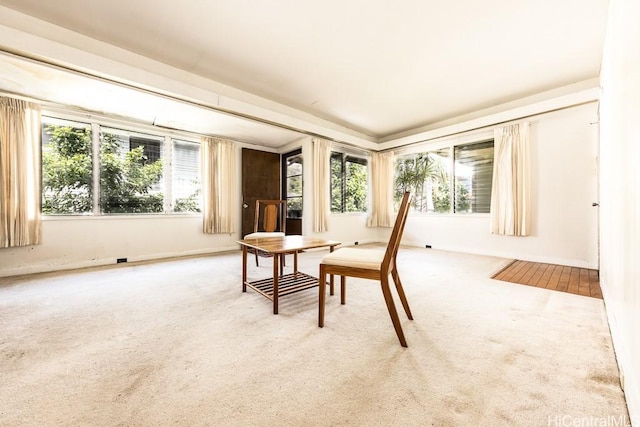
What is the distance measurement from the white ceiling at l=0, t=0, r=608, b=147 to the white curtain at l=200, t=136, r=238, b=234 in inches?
58.8

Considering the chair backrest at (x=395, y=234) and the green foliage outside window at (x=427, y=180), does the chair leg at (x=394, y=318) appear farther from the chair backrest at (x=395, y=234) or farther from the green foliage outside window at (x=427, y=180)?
the green foliage outside window at (x=427, y=180)

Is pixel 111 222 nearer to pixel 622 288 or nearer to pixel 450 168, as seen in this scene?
pixel 622 288

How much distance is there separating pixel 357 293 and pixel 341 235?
121 inches

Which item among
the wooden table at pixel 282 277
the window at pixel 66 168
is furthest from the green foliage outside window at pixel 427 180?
the window at pixel 66 168

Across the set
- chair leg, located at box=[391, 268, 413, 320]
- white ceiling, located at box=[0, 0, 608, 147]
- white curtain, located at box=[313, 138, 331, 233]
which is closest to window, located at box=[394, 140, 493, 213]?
white ceiling, located at box=[0, 0, 608, 147]

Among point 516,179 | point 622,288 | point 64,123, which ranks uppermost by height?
point 64,123

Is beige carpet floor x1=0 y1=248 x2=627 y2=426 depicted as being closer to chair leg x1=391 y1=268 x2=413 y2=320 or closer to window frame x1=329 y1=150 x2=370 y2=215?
chair leg x1=391 y1=268 x2=413 y2=320

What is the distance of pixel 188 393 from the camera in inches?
43.4

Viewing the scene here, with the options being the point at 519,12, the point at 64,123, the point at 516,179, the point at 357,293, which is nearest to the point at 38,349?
the point at 357,293

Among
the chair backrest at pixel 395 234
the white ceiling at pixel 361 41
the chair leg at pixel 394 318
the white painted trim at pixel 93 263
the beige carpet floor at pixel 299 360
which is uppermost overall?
the white ceiling at pixel 361 41

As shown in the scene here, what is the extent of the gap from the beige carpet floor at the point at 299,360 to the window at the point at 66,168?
1.69 meters

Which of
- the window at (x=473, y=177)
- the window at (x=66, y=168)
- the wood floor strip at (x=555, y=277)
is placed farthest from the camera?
the window at (x=473, y=177)

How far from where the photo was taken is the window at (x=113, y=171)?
3.51 m

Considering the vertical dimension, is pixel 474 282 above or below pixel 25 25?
below
